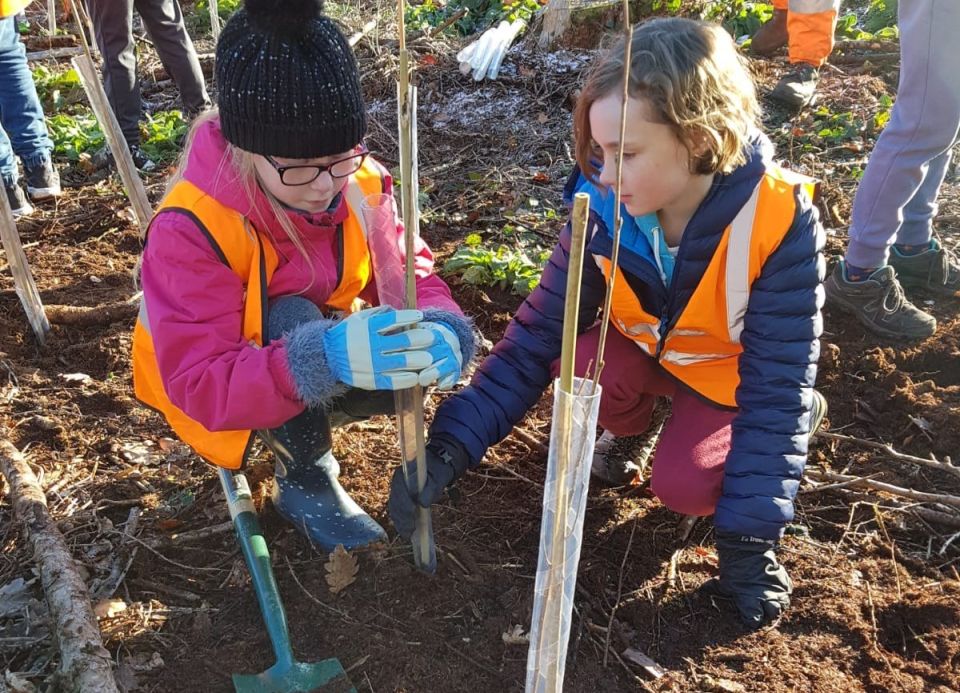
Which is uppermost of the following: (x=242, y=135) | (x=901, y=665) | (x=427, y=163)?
(x=242, y=135)

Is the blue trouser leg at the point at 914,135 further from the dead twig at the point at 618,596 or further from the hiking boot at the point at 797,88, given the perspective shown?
the hiking boot at the point at 797,88

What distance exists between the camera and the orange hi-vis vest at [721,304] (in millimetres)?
1835

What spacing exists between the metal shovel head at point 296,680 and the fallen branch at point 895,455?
63.1 inches

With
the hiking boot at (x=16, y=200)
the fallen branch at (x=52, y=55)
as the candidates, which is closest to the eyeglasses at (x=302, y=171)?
the hiking boot at (x=16, y=200)

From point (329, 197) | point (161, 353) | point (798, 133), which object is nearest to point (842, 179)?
point (798, 133)

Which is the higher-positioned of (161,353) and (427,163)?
(161,353)

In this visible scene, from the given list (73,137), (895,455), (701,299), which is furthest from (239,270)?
(73,137)

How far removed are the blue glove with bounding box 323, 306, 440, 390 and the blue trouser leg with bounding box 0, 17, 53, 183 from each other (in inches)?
119

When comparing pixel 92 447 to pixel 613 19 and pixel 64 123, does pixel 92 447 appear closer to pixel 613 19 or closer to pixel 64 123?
pixel 64 123

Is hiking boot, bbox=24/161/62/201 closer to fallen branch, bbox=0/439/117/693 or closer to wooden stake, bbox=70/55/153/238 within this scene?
wooden stake, bbox=70/55/153/238

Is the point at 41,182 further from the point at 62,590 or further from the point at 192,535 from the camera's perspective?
the point at 62,590

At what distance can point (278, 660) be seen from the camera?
1.84m

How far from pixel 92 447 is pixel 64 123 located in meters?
3.14

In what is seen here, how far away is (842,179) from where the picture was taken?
13.1ft
